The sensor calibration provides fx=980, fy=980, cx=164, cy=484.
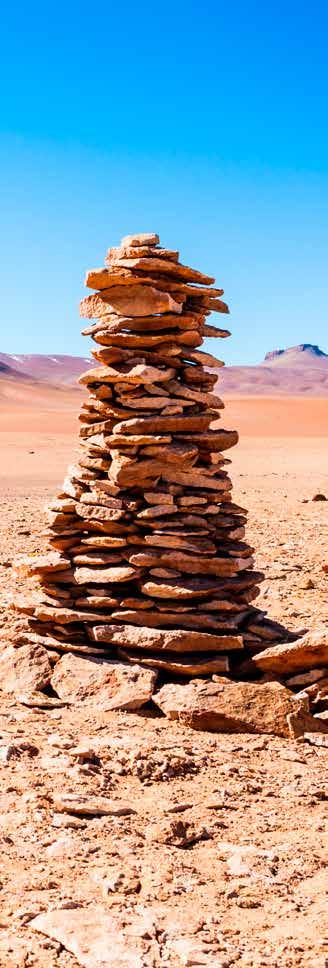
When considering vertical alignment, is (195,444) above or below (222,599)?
above

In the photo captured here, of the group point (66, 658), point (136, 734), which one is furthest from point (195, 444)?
point (136, 734)

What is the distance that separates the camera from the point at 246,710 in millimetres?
7211

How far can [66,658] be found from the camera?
26.1 feet

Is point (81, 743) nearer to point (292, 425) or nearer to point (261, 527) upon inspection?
point (261, 527)

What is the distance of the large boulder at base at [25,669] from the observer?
26.0ft

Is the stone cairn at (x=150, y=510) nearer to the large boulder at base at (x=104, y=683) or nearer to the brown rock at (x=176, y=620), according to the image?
the brown rock at (x=176, y=620)

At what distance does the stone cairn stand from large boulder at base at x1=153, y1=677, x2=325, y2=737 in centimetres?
42

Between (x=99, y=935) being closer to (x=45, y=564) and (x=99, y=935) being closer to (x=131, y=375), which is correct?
(x=45, y=564)

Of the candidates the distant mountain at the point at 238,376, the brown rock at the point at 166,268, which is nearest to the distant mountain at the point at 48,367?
the distant mountain at the point at 238,376

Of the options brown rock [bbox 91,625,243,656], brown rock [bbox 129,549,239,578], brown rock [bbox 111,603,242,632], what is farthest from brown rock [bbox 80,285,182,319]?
brown rock [bbox 91,625,243,656]

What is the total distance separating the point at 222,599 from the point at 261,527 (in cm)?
848

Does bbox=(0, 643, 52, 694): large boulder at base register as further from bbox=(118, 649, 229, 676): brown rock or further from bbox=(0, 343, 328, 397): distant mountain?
bbox=(0, 343, 328, 397): distant mountain

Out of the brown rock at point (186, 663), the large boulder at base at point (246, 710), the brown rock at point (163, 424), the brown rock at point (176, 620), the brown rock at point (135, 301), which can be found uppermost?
the brown rock at point (135, 301)

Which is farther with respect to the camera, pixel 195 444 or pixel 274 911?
pixel 195 444
